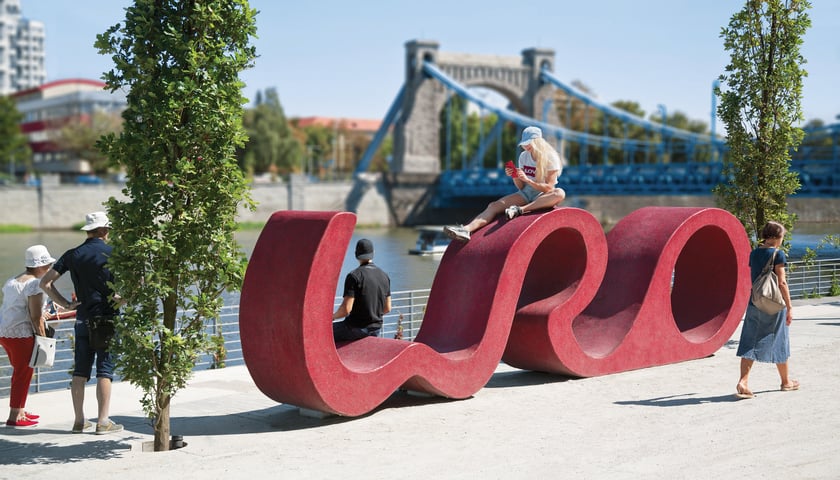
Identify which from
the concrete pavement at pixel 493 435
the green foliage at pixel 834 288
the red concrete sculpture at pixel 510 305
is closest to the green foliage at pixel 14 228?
the green foliage at pixel 834 288

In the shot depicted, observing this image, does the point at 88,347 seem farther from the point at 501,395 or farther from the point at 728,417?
the point at 728,417

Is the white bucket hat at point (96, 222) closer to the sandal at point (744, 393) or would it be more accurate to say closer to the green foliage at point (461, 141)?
the sandal at point (744, 393)

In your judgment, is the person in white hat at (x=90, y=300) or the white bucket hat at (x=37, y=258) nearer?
the person in white hat at (x=90, y=300)

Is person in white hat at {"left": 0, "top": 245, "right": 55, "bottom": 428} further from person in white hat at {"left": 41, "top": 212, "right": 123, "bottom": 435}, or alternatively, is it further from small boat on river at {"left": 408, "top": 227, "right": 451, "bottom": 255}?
small boat on river at {"left": 408, "top": 227, "right": 451, "bottom": 255}

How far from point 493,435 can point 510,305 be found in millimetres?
1929

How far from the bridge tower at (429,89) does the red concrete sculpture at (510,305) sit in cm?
4887

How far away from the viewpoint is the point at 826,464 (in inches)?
235

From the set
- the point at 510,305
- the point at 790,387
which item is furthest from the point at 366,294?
the point at 790,387

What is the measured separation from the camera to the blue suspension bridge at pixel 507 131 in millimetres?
47812

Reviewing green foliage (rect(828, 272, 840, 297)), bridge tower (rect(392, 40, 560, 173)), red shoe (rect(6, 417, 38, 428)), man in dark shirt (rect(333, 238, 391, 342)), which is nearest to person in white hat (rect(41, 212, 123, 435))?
red shoe (rect(6, 417, 38, 428))

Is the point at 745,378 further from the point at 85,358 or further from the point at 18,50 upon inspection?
the point at 18,50

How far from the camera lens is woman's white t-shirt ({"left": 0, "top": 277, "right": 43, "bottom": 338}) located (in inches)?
286

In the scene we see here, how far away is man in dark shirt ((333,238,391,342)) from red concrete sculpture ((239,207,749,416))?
0.36 ft

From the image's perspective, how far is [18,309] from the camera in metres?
7.27
